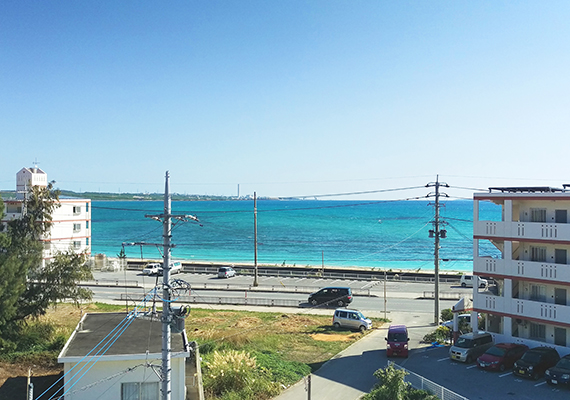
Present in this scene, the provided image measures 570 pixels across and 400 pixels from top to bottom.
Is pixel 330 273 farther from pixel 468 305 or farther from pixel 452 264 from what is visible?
pixel 452 264

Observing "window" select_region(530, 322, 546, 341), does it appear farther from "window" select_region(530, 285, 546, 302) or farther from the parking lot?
the parking lot

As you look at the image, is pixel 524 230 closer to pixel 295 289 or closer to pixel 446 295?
pixel 446 295

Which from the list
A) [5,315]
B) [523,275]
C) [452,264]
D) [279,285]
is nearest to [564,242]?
[523,275]

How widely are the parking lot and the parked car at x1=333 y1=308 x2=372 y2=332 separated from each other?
6909mm

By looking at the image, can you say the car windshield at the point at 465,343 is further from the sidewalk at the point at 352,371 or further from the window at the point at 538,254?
the window at the point at 538,254

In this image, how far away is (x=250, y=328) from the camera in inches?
1387

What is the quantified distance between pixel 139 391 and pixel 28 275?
15.7 m

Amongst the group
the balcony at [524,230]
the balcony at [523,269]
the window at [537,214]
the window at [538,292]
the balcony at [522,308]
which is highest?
the window at [537,214]

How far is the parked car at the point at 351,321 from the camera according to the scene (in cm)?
3506

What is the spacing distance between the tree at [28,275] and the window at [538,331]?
2653 centimetres

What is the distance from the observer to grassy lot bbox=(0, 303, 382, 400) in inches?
884

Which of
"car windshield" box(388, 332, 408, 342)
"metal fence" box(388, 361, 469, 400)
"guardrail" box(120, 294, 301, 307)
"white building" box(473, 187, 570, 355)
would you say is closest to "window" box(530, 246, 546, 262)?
"white building" box(473, 187, 570, 355)

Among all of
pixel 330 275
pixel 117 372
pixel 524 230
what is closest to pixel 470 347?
pixel 524 230

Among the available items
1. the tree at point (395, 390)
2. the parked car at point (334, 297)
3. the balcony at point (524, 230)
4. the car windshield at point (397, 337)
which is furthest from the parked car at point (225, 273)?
the tree at point (395, 390)
